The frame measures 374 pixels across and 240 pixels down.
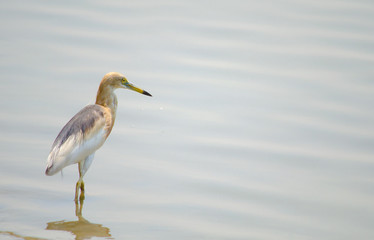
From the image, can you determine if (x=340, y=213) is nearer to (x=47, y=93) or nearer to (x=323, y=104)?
(x=323, y=104)

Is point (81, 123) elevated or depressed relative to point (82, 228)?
elevated

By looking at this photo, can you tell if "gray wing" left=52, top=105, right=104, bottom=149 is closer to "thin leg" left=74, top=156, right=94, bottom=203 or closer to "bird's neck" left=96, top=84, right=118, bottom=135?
"bird's neck" left=96, top=84, right=118, bottom=135

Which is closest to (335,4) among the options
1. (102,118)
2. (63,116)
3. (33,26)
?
(33,26)

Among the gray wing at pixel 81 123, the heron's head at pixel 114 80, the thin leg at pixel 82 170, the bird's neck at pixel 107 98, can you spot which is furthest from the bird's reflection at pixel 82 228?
the heron's head at pixel 114 80

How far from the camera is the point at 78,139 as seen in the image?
323 inches

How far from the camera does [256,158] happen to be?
31.0ft

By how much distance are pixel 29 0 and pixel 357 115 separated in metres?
6.95

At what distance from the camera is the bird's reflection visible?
7.32 m

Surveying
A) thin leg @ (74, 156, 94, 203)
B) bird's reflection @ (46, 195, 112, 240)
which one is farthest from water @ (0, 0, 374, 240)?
thin leg @ (74, 156, 94, 203)

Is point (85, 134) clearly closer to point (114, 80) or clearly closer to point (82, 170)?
point (82, 170)

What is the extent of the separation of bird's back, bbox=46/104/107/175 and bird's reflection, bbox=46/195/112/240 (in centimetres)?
55

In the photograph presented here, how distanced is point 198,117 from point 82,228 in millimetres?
3547

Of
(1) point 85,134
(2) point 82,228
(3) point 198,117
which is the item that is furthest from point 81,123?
(3) point 198,117

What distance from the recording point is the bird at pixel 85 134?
26.1ft
